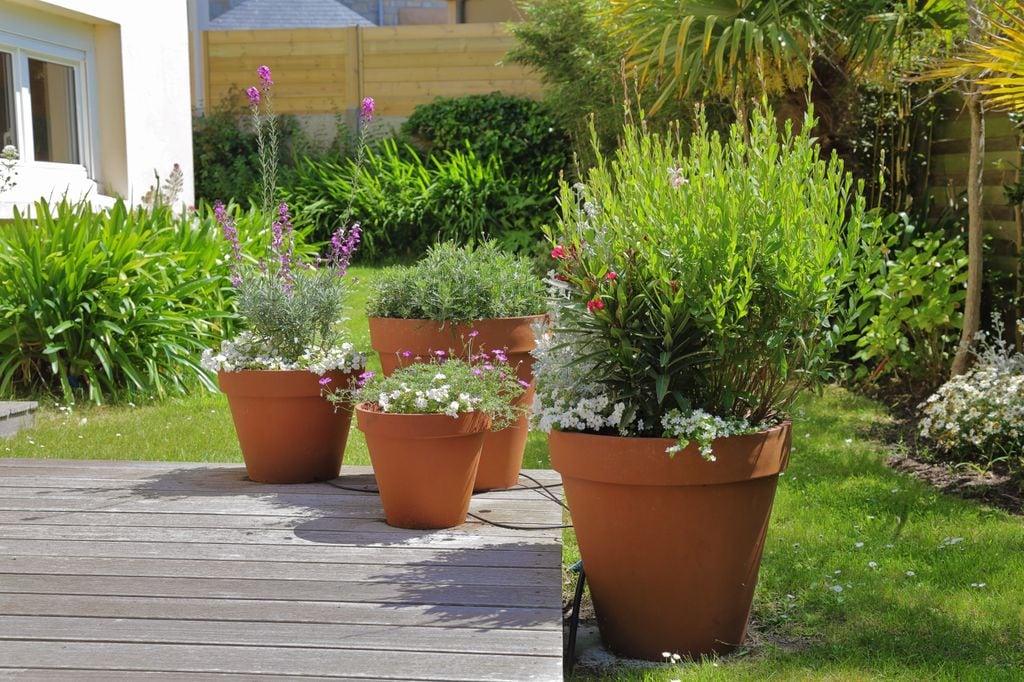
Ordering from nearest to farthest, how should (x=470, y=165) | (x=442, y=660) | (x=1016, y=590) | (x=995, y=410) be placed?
(x=442, y=660) < (x=1016, y=590) < (x=995, y=410) < (x=470, y=165)

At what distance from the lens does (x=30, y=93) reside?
7.47 m

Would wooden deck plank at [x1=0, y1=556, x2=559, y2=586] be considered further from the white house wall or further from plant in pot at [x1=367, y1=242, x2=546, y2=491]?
the white house wall

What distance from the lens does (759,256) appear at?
281cm

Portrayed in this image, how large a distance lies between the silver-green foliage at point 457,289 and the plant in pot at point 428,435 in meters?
0.47

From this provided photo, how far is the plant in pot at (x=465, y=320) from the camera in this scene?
13.0ft

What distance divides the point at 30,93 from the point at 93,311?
2.21m

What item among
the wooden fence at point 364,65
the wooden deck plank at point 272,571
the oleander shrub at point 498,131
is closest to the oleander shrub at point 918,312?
the wooden deck plank at point 272,571

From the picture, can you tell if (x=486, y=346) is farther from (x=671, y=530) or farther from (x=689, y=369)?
(x=671, y=530)

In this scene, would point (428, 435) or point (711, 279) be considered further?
point (428, 435)

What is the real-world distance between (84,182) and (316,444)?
4.77 meters

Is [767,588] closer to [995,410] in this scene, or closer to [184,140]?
[995,410]

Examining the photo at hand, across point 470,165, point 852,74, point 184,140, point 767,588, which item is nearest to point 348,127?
point 470,165

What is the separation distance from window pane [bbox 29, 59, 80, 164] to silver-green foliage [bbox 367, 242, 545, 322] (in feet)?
14.9

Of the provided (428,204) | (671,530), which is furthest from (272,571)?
(428,204)
